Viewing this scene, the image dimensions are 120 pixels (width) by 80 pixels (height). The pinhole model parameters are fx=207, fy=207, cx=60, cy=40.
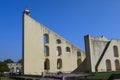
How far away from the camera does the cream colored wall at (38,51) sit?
103ft

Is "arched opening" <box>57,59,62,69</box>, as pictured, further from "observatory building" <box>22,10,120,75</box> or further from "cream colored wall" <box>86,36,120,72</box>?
"cream colored wall" <box>86,36,120,72</box>

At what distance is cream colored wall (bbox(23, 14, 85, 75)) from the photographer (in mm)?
31266

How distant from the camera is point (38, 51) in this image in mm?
32312

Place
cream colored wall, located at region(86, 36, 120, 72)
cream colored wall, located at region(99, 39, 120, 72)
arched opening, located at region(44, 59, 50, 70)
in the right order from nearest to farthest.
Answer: cream colored wall, located at region(86, 36, 120, 72), cream colored wall, located at region(99, 39, 120, 72), arched opening, located at region(44, 59, 50, 70)

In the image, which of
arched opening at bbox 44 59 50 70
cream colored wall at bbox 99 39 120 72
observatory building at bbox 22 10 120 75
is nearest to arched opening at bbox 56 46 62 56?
observatory building at bbox 22 10 120 75

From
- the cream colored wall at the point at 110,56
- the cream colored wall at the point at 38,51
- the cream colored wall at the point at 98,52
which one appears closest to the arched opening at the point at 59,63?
the cream colored wall at the point at 38,51

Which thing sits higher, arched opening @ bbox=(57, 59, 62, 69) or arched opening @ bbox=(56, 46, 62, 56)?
arched opening @ bbox=(56, 46, 62, 56)

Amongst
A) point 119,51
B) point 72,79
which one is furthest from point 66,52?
point 72,79

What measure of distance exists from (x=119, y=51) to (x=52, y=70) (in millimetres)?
12438

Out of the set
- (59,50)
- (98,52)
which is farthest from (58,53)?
(98,52)

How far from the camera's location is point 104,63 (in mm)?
33000

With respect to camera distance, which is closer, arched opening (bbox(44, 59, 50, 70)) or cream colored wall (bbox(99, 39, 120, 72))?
cream colored wall (bbox(99, 39, 120, 72))

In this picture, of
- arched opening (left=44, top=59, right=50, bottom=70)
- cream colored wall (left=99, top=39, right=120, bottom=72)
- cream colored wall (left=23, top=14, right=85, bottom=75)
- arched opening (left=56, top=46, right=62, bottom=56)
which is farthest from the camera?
arched opening (left=56, top=46, right=62, bottom=56)

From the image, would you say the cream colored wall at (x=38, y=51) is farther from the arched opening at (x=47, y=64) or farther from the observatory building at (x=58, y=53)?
the arched opening at (x=47, y=64)
